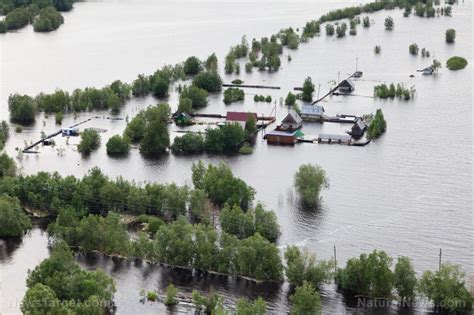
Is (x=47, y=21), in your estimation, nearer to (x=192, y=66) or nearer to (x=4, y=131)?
(x=192, y=66)

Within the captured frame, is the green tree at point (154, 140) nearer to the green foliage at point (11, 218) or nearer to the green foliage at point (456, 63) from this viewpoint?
the green foliage at point (11, 218)

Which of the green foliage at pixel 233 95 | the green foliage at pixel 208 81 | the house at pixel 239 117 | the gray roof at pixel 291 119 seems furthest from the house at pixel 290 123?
the green foliage at pixel 208 81

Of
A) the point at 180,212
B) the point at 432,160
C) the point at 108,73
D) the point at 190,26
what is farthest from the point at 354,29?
the point at 180,212

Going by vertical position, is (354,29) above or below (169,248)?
above

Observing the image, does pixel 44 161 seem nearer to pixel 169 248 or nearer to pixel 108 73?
pixel 169 248

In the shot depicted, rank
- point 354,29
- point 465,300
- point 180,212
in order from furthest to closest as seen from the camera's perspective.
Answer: point 354,29
point 180,212
point 465,300

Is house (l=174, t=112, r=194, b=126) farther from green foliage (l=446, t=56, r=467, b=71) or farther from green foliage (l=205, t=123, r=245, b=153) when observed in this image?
green foliage (l=446, t=56, r=467, b=71)

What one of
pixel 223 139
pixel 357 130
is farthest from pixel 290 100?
pixel 223 139
